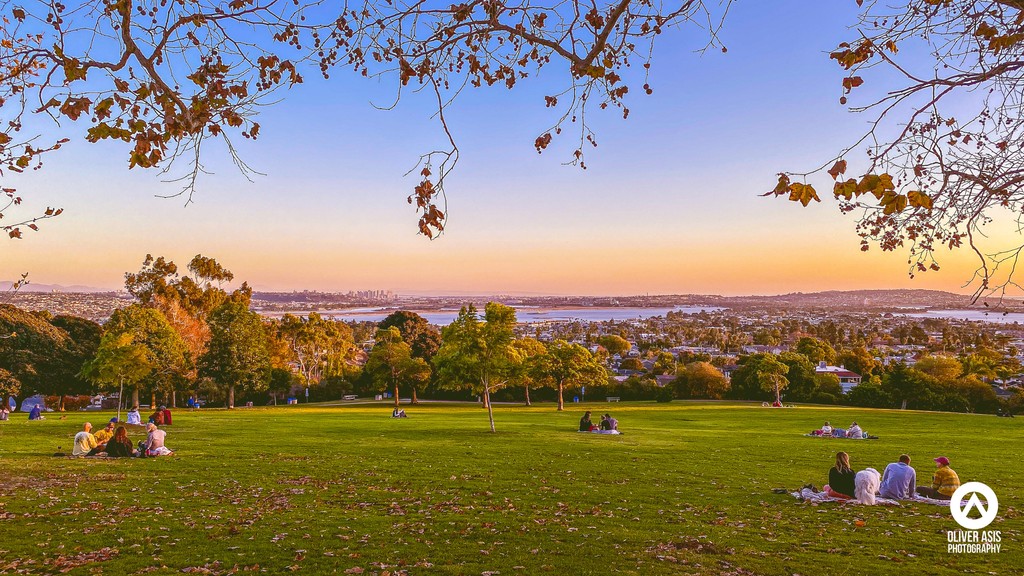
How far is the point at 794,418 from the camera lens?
4022 centimetres

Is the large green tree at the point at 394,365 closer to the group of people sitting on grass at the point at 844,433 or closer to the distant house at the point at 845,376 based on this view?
the group of people sitting on grass at the point at 844,433

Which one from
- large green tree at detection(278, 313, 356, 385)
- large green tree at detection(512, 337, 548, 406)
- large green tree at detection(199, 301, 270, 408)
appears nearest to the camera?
large green tree at detection(199, 301, 270, 408)

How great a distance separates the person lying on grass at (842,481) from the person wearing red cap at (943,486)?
1.81 metres

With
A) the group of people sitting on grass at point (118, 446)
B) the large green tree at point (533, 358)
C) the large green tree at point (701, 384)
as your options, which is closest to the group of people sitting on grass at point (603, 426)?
the large green tree at point (533, 358)

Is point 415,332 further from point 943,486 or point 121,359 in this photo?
point 943,486

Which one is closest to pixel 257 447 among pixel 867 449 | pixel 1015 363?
pixel 867 449

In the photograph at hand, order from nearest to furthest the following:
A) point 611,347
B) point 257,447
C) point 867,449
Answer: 1. point 257,447
2. point 867,449
3. point 611,347

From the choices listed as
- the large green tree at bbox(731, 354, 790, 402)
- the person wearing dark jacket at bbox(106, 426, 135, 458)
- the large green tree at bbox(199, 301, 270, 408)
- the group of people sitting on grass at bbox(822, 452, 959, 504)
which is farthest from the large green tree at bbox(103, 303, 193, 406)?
the large green tree at bbox(731, 354, 790, 402)

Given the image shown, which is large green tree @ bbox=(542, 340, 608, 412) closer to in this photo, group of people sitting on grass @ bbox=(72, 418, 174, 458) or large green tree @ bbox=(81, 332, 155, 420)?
large green tree @ bbox=(81, 332, 155, 420)

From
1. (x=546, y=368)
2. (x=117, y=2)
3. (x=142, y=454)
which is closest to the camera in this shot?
(x=117, y=2)

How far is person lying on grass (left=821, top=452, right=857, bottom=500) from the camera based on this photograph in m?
12.9

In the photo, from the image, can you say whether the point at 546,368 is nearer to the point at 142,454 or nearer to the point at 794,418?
the point at 794,418

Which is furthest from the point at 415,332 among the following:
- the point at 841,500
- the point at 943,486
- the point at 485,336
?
the point at 943,486

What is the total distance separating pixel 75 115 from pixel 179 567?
594 cm
